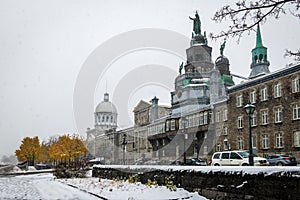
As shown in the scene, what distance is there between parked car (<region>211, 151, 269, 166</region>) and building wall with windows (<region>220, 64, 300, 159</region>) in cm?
1236

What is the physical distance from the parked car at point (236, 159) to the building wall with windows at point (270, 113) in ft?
40.5

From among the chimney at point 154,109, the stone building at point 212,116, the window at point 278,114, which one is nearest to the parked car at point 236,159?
the stone building at point 212,116

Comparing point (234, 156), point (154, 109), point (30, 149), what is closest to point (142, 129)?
point (154, 109)

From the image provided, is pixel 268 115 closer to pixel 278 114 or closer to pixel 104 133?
pixel 278 114

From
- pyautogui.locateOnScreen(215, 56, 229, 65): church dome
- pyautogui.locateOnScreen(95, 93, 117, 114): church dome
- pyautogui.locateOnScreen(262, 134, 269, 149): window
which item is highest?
pyautogui.locateOnScreen(215, 56, 229, 65): church dome

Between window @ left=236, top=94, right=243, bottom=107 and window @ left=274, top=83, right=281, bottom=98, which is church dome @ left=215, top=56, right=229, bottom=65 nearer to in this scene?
window @ left=236, top=94, right=243, bottom=107

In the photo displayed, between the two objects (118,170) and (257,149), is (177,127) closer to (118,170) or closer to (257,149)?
(257,149)

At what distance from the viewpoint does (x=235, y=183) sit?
39.1ft

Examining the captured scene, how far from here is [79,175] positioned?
3203 centimetres

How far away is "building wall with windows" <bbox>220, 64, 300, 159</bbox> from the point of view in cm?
3631


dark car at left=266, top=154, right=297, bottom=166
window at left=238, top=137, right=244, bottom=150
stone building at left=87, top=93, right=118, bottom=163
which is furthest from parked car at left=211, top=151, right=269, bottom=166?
stone building at left=87, top=93, right=118, bottom=163

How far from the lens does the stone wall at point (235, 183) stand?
31.8ft

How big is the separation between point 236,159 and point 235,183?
1436 cm

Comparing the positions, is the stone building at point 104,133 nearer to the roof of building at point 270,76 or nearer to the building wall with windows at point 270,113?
the building wall with windows at point 270,113
